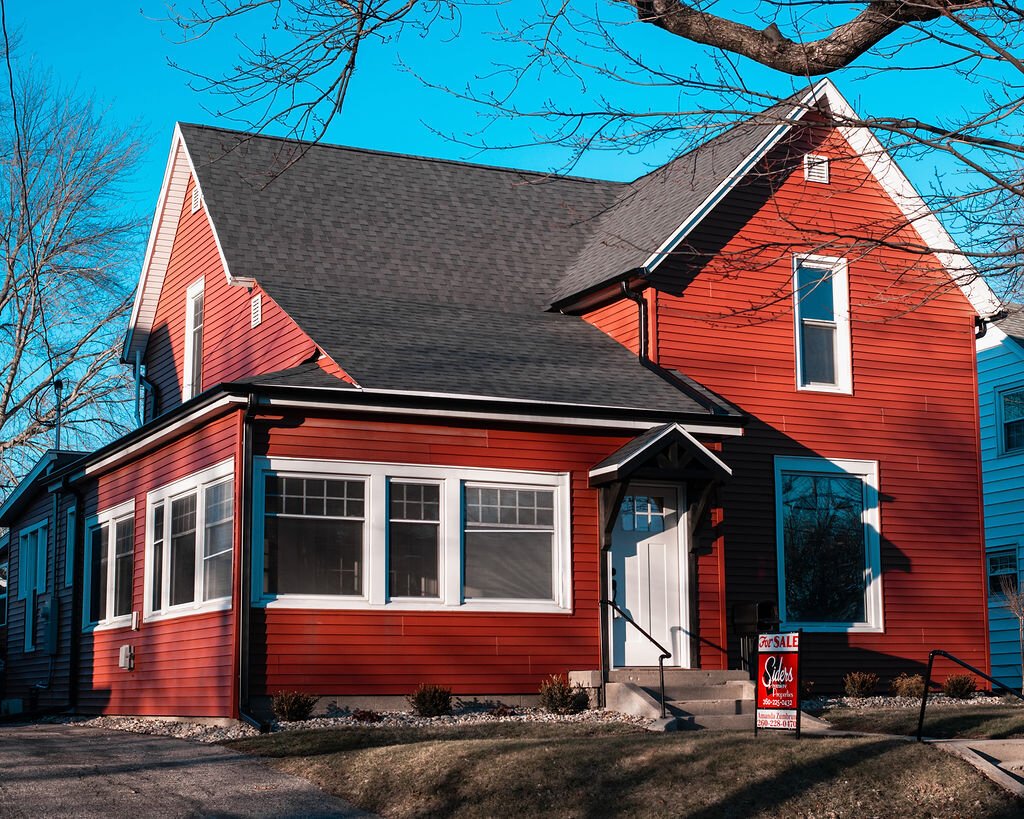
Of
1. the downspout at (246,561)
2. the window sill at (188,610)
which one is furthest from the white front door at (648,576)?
the window sill at (188,610)

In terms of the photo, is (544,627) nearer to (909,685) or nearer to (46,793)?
(909,685)

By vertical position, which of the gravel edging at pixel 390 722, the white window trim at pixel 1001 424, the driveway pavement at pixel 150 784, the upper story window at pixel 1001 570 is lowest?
the driveway pavement at pixel 150 784

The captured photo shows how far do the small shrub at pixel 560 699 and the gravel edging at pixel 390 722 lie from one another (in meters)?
0.10

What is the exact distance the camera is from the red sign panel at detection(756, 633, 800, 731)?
40.7 ft

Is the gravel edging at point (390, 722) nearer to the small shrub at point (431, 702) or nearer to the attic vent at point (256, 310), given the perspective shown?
the small shrub at point (431, 702)

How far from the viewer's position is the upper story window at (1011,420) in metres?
26.4

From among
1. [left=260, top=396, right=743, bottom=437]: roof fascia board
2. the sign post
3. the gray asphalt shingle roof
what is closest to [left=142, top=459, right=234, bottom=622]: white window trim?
[left=260, top=396, right=743, bottom=437]: roof fascia board

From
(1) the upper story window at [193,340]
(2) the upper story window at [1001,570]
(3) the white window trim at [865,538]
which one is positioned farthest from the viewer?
(2) the upper story window at [1001,570]

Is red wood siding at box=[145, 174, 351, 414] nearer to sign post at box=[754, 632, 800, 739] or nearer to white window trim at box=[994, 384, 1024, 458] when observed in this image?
sign post at box=[754, 632, 800, 739]

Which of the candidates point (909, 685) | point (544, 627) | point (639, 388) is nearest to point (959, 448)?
point (909, 685)

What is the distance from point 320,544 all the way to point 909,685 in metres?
8.01

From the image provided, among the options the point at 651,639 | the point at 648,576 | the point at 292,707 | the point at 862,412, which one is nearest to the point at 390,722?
the point at 292,707

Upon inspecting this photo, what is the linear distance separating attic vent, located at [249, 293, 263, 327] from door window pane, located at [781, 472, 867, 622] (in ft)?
25.2

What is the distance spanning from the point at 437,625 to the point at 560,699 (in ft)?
5.47
